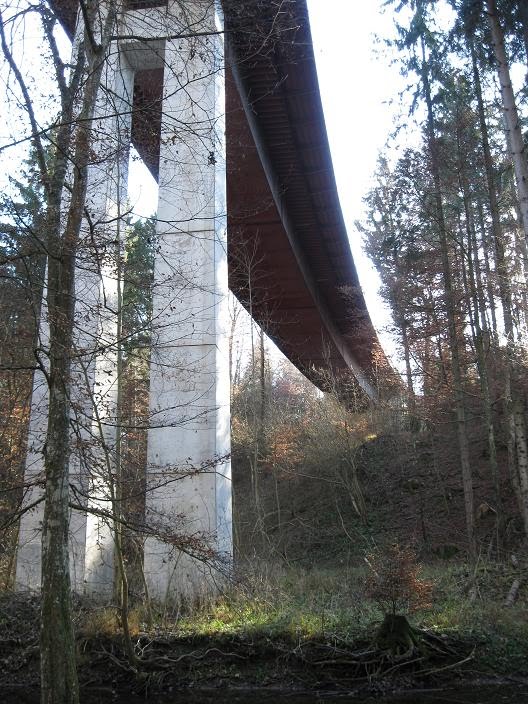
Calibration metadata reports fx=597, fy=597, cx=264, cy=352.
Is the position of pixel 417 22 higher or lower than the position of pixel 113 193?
higher

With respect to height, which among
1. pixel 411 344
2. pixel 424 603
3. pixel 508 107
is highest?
pixel 508 107

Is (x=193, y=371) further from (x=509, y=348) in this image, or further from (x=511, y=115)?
(x=509, y=348)

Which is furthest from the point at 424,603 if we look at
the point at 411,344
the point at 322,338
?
the point at 322,338

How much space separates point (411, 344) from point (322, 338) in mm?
6253

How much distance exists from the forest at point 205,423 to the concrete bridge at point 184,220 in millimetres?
98

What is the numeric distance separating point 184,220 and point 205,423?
14.6ft

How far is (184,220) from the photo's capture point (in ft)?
17.6

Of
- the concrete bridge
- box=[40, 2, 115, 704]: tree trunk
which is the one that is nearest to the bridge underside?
the concrete bridge

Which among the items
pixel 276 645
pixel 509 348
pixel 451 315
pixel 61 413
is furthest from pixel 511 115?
pixel 276 645

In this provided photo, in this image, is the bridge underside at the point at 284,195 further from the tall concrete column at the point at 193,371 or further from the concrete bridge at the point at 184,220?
the tall concrete column at the point at 193,371

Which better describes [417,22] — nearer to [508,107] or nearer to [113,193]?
[508,107]

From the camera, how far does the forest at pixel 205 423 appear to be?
5.39 meters

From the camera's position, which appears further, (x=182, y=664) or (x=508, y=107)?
(x=508, y=107)

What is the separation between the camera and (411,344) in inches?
677
